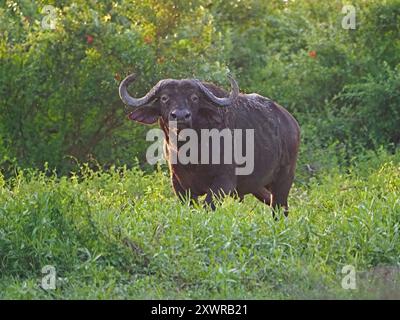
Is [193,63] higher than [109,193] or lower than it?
higher


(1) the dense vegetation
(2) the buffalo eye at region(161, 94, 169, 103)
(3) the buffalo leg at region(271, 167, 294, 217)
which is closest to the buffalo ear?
(2) the buffalo eye at region(161, 94, 169, 103)

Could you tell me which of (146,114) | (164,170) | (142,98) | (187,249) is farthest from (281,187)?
(187,249)

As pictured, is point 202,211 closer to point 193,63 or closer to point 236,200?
point 236,200

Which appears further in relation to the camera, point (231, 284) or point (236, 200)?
point (236, 200)

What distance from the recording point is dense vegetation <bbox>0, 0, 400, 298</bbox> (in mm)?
7918

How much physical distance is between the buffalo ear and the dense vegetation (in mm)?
778

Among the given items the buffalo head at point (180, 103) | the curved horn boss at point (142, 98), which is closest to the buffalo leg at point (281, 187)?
the buffalo head at point (180, 103)

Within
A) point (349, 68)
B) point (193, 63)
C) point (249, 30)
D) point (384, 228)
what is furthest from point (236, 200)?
point (249, 30)

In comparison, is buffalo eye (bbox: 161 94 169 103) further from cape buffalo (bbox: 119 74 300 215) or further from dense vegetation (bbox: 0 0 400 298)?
dense vegetation (bbox: 0 0 400 298)

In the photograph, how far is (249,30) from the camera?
18.4 meters

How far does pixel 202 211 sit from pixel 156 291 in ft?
5.98

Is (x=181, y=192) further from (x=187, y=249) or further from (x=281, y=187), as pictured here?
(x=187, y=249)

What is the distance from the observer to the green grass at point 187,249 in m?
7.59

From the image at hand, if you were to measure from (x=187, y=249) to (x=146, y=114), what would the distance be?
2755 mm
